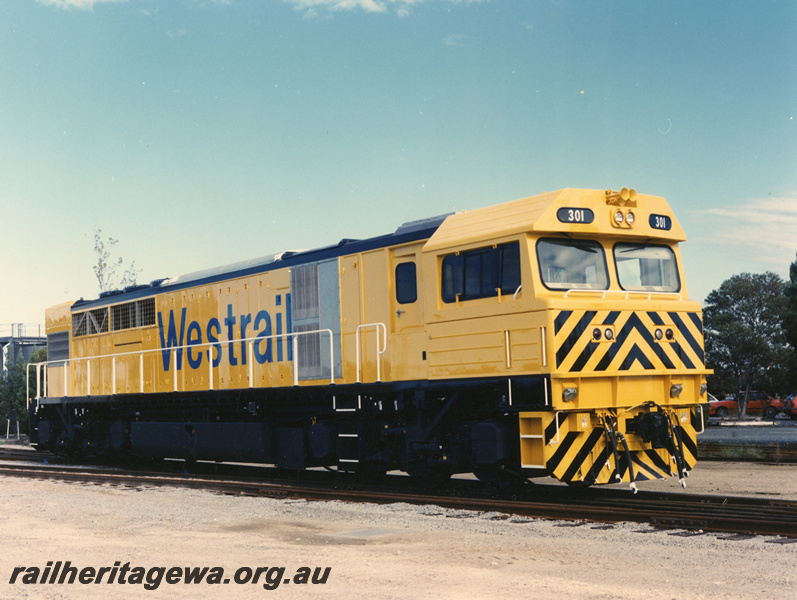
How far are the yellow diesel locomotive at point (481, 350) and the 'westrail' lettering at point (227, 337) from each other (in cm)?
5

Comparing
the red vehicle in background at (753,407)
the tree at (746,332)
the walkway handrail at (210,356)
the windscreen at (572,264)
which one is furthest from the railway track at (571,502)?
the tree at (746,332)

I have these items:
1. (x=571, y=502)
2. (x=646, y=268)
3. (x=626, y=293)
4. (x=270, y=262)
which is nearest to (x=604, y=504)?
(x=571, y=502)

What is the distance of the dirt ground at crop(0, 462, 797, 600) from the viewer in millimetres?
6699

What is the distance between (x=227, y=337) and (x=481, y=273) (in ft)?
23.9

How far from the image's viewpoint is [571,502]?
11469 millimetres

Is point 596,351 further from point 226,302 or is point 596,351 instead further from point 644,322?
point 226,302

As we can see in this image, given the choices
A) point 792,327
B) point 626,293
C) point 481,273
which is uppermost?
point 792,327

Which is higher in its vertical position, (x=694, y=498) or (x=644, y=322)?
(x=644, y=322)

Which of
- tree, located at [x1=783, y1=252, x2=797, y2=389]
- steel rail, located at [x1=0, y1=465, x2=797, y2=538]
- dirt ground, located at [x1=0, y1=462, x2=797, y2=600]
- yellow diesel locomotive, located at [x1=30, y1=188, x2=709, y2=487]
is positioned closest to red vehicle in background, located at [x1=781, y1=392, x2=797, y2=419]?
tree, located at [x1=783, y1=252, x2=797, y2=389]

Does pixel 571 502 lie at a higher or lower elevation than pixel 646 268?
lower

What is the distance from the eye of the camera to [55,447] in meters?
22.5

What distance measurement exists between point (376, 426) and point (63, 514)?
15.6 feet

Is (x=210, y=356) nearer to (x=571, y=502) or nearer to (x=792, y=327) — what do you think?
(x=571, y=502)

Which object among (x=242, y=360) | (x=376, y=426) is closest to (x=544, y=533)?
(x=376, y=426)
